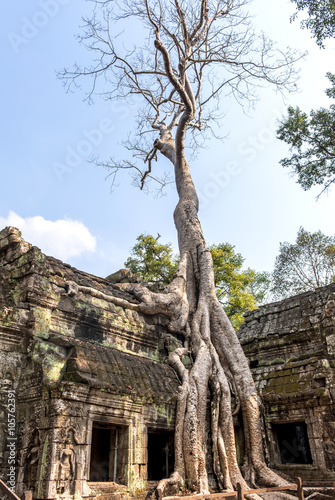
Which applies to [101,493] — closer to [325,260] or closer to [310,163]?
[310,163]

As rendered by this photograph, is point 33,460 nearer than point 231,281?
Yes

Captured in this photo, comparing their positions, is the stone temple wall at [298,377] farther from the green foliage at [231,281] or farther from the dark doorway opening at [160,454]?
the green foliage at [231,281]

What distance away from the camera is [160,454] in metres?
6.38

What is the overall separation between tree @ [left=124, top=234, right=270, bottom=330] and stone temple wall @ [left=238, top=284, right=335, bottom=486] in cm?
626

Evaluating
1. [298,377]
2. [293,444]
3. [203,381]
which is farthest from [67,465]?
[293,444]

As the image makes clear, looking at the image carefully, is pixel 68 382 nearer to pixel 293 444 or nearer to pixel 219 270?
pixel 293 444

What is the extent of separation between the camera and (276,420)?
7.36 metres

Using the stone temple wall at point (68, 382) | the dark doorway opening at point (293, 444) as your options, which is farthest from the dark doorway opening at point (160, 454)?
the dark doorway opening at point (293, 444)

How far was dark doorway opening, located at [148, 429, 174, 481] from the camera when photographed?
5.98 metres

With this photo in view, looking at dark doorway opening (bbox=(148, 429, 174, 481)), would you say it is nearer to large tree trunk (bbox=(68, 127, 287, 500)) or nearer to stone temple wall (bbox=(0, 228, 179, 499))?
stone temple wall (bbox=(0, 228, 179, 499))

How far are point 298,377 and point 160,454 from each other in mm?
2829

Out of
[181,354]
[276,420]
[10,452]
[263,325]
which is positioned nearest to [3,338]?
[10,452]

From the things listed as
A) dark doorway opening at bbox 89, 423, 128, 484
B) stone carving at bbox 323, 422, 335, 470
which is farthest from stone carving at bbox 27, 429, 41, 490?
stone carving at bbox 323, 422, 335, 470

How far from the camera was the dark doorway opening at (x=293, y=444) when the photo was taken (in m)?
7.93
